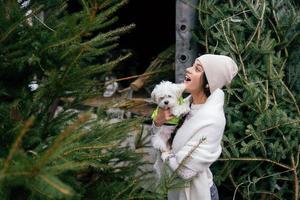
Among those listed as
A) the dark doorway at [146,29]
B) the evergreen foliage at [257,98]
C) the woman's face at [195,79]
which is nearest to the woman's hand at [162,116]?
the woman's face at [195,79]

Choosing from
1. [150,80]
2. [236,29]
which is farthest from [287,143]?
[150,80]

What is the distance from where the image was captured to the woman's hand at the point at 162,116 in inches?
103

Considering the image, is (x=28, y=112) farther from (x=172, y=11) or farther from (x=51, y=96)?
(x=172, y=11)

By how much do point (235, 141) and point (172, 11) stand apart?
247 cm

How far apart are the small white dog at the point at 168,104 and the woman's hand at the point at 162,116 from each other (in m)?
0.02

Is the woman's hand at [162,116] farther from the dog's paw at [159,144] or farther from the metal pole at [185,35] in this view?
the metal pole at [185,35]

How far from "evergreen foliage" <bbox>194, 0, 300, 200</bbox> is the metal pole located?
0.31ft

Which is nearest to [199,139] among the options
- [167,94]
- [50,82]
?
[167,94]

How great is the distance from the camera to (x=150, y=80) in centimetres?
440

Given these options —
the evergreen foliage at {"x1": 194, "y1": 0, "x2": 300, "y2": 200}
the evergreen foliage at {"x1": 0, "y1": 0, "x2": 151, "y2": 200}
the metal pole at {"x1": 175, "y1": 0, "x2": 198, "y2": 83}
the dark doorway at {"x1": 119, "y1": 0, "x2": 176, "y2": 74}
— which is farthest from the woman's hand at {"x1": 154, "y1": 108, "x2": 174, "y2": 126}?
the dark doorway at {"x1": 119, "y1": 0, "x2": 176, "y2": 74}

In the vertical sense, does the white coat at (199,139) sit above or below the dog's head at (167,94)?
below

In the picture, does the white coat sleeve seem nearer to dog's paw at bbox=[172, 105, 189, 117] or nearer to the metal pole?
dog's paw at bbox=[172, 105, 189, 117]

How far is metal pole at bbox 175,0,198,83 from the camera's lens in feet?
11.9

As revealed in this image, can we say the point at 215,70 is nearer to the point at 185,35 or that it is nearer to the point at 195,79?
the point at 195,79
